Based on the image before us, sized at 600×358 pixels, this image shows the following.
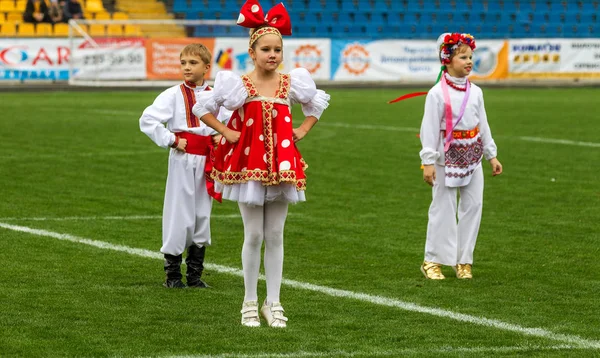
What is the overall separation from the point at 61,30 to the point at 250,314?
28206mm

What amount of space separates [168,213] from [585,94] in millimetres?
25555

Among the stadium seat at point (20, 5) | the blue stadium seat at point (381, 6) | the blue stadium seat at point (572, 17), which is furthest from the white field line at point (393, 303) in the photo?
the blue stadium seat at point (572, 17)

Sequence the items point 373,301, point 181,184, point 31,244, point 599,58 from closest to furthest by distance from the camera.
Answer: point 373,301 < point 181,184 < point 31,244 < point 599,58

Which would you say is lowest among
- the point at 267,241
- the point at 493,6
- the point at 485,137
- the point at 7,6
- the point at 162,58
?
the point at 267,241

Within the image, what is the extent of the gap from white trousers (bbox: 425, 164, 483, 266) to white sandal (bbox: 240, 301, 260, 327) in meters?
2.12

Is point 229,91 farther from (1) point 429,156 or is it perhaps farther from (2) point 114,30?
(2) point 114,30

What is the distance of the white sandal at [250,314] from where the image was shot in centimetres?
655

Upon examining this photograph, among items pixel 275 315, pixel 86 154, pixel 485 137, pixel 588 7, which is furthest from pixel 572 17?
pixel 275 315

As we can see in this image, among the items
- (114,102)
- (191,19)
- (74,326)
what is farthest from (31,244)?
(191,19)

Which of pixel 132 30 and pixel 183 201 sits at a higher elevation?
pixel 132 30

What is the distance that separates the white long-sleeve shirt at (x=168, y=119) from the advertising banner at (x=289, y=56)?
970 inches

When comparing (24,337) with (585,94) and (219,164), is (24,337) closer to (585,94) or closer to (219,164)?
(219,164)

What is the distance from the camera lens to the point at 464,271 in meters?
8.31

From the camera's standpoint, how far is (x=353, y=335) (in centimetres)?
632
